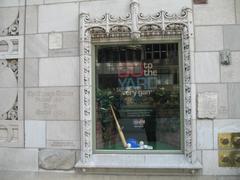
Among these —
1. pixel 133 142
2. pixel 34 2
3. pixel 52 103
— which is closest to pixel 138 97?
pixel 133 142

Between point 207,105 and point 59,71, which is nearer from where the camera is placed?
point 207,105

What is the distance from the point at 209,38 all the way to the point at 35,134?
3.69 metres

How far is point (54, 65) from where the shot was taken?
6.48 meters

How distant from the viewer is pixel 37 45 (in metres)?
6.59

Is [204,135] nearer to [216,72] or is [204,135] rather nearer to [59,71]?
[216,72]

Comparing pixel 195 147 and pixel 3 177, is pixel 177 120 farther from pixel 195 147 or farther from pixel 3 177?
pixel 3 177

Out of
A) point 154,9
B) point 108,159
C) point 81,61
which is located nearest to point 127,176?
point 108,159

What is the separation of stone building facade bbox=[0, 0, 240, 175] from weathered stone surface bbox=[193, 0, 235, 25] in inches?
0.7

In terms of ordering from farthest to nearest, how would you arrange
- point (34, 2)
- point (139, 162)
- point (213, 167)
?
point (34, 2), point (139, 162), point (213, 167)

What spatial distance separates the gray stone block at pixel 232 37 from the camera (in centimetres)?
602

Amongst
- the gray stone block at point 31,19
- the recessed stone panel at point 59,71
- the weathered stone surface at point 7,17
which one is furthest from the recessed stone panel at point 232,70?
the weathered stone surface at point 7,17

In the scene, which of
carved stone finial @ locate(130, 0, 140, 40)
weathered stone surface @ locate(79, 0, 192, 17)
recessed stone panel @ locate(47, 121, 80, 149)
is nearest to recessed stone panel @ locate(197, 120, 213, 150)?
carved stone finial @ locate(130, 0, 140, 40)

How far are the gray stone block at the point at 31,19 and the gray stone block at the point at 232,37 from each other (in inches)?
140

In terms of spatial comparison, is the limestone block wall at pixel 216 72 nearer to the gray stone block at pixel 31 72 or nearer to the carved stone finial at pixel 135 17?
the carved stone finial at pixel 135 17
